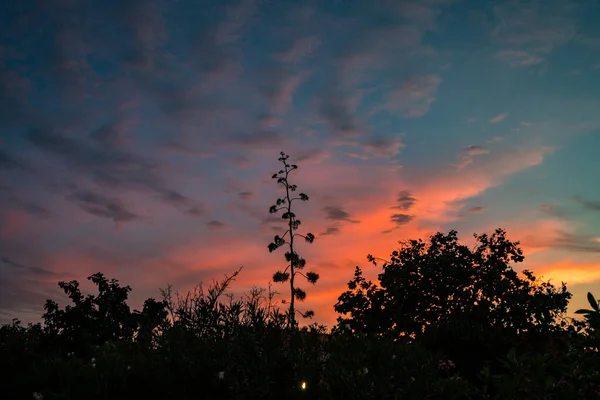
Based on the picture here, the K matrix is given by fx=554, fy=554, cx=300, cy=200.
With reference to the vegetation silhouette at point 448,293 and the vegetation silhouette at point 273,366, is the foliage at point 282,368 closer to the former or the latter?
the vegetation silhouette at point 273,366

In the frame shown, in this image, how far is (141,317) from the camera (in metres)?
34.5

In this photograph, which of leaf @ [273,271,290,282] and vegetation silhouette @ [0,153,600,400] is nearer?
vegetation silhouette @ [0,153,600,400]

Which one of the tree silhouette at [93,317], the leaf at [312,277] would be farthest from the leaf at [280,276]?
the tree silhouette at [93,317]

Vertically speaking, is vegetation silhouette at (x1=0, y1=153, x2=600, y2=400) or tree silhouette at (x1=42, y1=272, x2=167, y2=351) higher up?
tree silhouette at (x1=42, y1=272, x2=167, y2=351)

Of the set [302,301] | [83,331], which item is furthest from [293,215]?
[83,331]

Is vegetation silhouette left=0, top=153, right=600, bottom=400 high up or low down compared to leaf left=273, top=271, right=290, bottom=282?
down

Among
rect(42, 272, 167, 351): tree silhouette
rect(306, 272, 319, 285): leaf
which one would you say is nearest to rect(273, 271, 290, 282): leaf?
rect(306, 272, 319, 285): leaf

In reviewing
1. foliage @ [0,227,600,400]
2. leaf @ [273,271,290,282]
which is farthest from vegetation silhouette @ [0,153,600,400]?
leaf @ [273,271,290,282]

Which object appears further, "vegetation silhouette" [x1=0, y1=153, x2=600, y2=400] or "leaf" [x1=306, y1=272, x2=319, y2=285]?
"leaf" [x1=306, y1=272, x2=319, y2=285]

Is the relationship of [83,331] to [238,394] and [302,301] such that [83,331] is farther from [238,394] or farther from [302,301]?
[238,394]

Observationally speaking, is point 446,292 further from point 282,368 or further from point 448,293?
point 282,368

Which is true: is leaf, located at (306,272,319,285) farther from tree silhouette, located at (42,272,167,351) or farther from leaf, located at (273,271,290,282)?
tree silhouette, located at (42,272,167,351)

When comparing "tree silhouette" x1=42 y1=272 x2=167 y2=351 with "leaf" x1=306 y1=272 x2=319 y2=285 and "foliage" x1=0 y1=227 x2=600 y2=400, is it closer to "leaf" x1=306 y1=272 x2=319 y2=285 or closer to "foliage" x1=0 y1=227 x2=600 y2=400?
"leaf" x1=306 y1=272 x2=319 y2=285

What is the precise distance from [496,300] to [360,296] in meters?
7.94
